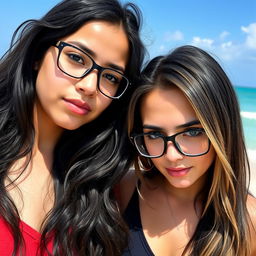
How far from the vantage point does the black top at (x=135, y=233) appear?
2.26 metres

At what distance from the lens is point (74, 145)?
2.50 m

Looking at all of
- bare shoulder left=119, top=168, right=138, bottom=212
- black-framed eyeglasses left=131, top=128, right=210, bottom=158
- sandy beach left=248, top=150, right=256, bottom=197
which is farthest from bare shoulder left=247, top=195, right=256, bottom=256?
sandy beach left=248, top=150, right=256, bottom=197


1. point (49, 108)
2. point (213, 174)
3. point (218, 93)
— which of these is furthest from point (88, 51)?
point (213, 174)

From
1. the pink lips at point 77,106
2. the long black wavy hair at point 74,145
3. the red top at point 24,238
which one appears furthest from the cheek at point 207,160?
the red top at point 24,238

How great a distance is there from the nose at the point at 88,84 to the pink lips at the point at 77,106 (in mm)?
69

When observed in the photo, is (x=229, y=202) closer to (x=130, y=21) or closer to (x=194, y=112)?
(x=194, y=112)

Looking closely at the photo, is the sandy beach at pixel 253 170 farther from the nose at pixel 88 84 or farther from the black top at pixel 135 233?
the nose at pixel 88 84

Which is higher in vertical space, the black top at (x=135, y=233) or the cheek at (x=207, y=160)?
the cheek at (x=207, y=160)

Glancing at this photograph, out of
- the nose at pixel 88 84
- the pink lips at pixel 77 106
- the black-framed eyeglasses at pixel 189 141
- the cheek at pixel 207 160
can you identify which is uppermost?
the nose at pixel 88 84

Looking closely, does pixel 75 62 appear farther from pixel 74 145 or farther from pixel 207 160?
pixel 207 160

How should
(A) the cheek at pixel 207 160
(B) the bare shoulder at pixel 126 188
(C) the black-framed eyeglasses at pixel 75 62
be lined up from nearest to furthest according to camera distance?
1. (C) the black-framed eyeglasses at pixel 75 62
2. (A) the cheek at pixel 207 160
3. (B) the bare shoulder at pixel 126 188

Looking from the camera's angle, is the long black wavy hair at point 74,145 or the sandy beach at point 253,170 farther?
the sandy beach at point 253,170

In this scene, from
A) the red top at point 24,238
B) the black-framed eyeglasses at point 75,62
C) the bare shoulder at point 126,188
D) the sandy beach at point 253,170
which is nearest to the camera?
the red top at point 24,238

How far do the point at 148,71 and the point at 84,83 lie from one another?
1.79ft
